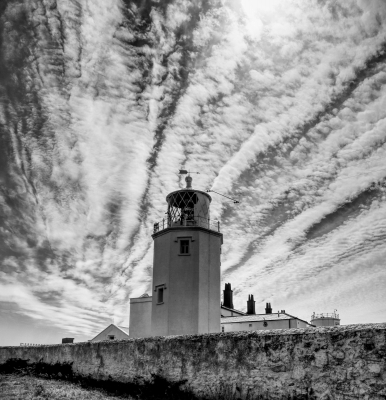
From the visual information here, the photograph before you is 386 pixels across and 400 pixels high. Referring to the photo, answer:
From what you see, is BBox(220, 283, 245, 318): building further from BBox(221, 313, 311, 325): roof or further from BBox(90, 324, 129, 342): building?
BBox(90, 324, 129, 342): building

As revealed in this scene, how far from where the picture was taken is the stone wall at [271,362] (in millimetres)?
6680

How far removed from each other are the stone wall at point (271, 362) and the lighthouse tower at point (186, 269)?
1033cm

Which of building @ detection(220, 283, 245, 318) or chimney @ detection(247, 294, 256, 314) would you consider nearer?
building @ detection(220, 283, 245, 318)

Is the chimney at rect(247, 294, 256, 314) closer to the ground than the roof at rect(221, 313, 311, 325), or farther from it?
farther from it

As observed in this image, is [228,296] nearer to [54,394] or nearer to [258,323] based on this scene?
[258,323]

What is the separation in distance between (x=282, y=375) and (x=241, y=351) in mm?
1157

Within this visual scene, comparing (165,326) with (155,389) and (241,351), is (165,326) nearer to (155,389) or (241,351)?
(155,389)

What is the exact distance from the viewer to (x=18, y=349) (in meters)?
22.4

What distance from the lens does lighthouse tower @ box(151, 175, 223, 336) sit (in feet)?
73.7

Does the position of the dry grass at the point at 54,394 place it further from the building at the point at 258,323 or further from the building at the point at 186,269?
the building at the point at 258,323

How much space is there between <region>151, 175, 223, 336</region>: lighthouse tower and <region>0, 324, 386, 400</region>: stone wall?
10326 mm

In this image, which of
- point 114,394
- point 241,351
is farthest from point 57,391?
point 241,351

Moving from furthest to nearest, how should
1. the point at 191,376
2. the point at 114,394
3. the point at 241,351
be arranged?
the point at 114,394, the point at 191,376, the point at 241,351

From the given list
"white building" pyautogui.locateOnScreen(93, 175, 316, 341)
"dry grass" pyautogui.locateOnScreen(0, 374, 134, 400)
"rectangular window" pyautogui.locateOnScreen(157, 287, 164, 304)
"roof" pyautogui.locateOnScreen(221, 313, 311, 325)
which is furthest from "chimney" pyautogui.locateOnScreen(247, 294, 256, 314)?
"dry grass" pyautogui.locateOnScreen(0, 374, 134, 400)
